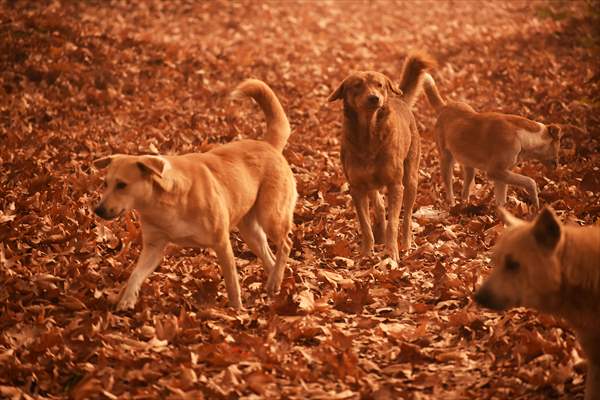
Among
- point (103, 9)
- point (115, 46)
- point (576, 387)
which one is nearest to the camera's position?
point (576, 387)

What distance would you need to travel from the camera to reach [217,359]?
487 cm

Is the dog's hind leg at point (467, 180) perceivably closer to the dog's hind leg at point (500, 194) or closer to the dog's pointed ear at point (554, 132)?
the dog's hind leg at point (500, 194)

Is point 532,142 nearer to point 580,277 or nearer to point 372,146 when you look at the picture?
point 372,146

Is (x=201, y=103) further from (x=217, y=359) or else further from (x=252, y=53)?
(x=217, y=359)

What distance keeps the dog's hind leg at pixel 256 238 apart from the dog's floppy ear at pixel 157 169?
48.4 inches

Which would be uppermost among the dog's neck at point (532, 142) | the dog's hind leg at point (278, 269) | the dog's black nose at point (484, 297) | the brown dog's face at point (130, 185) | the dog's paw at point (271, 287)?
the brown dog's face at point (130, 185)

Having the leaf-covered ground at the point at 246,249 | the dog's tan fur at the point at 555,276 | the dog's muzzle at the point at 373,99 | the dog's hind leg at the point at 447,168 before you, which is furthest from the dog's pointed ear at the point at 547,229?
the dog's hind leg at the point at 447,168

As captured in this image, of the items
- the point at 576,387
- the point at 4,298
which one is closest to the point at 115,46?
the point at 4,298

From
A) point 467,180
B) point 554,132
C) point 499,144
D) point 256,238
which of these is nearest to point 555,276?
point 256,238

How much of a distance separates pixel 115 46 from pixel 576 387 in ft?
40.8

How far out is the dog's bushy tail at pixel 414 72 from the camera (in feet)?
26.8

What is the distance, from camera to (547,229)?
4.04m

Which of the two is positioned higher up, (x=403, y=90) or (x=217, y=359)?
(x=403, y=90)

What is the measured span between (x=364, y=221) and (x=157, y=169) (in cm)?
286
